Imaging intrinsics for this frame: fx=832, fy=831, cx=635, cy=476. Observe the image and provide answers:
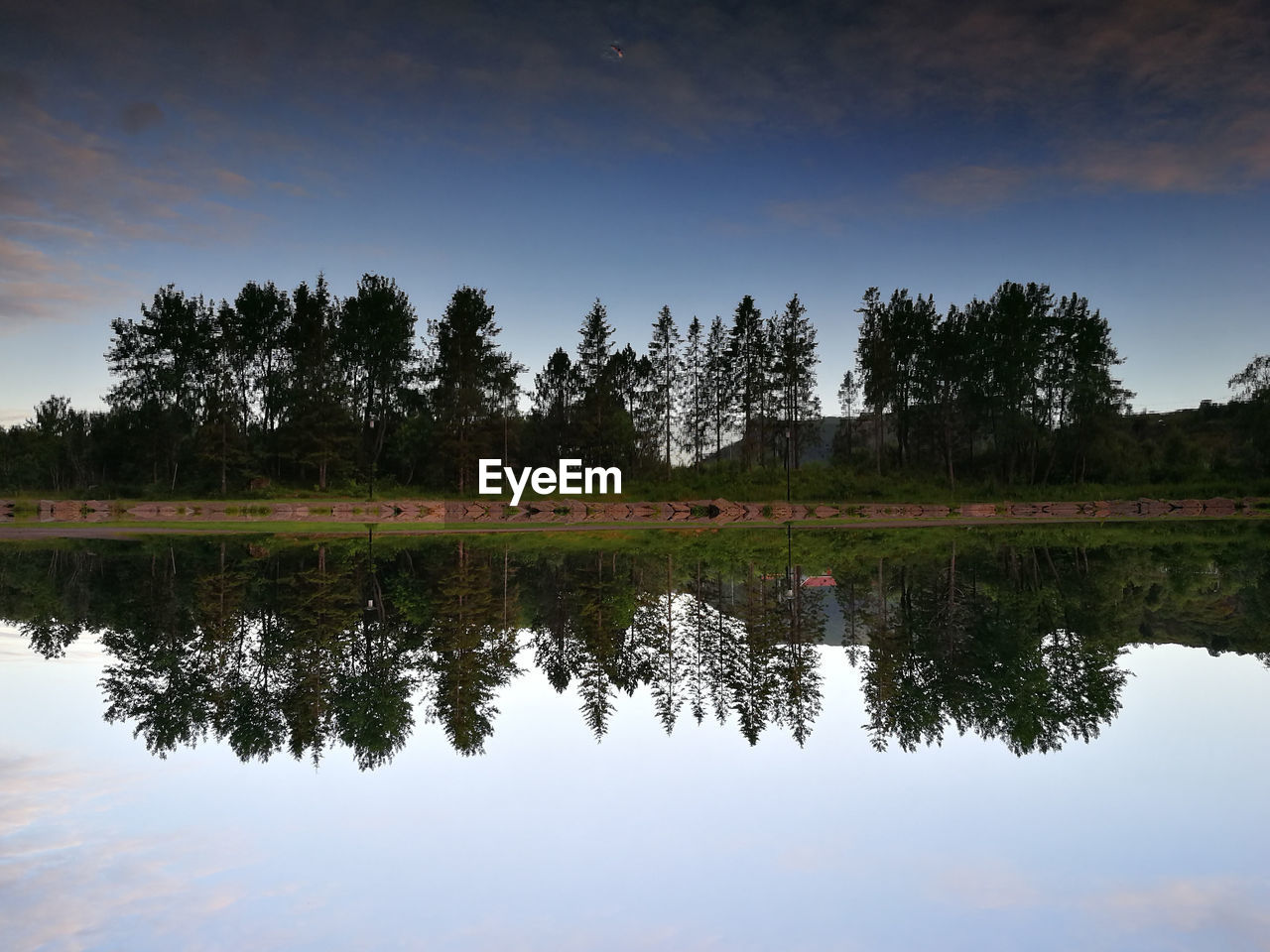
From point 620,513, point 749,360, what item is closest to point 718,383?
point 749,360

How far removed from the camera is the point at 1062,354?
5706cm

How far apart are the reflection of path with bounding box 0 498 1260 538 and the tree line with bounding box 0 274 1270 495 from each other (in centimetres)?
1073

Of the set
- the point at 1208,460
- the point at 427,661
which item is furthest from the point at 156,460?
the point at 1208,460

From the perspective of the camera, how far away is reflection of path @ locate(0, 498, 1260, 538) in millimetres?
37688

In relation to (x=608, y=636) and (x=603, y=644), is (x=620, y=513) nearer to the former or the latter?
(x=608, y=636)

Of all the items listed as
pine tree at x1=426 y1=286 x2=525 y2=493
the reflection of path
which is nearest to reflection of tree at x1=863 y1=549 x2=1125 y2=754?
the reflection of path

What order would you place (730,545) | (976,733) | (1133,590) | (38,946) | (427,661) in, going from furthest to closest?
1. (730,545)
2. (1133,590)
3. (427,661)
4. (976,733)
5. (38,946)

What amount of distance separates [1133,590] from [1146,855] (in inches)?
516

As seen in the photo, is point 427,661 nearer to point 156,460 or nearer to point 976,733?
point 976,733

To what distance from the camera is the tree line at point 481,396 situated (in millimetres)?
54156

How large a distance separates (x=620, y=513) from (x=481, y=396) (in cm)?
1894

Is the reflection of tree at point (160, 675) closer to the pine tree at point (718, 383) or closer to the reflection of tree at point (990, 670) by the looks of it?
the reflection of tree at point (990, 670)

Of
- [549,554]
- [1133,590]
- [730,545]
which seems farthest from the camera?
[730,545]

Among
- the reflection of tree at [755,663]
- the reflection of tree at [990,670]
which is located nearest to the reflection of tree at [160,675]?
the reflection of tree at [755,663]
